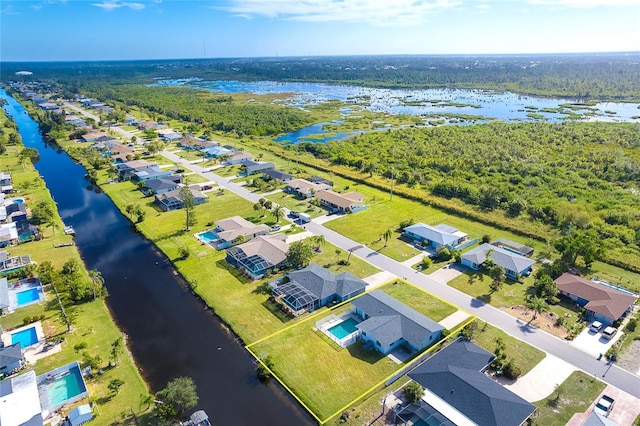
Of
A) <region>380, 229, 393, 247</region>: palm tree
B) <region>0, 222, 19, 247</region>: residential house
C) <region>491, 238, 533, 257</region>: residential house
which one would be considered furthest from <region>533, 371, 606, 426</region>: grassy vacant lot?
<region>0, 222, 19, 247</region>: residential house

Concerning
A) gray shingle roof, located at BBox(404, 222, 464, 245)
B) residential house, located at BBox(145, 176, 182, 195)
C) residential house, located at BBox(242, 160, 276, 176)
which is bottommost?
gray shingle roof, located at BBox(404, 222, 464, 245)

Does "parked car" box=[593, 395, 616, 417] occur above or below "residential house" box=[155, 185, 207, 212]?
below

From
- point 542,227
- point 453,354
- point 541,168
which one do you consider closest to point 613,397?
point 453,354

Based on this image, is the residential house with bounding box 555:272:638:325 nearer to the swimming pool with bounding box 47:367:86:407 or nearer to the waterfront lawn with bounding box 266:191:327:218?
the waterfront lawn with bounding box 266:191:327:218

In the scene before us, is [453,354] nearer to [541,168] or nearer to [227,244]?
[227,244]

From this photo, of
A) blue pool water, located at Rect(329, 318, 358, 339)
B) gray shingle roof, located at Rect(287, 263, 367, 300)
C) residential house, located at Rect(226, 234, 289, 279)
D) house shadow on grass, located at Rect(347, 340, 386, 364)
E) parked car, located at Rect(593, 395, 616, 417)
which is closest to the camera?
parked car, located at Rect(593, 395, 616, 417)

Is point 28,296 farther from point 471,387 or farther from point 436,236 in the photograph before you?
point 436,236

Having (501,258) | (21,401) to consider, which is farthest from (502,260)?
(21,401)

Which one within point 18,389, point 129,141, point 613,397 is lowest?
point 613,397
